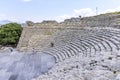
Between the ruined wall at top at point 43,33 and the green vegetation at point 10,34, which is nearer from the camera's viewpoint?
the ruined wall at top at point 43,33

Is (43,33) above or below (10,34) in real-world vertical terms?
above

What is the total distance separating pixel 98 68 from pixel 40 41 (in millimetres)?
19766

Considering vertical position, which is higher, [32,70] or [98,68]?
[98,68]

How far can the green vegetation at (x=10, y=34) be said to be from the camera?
109 ft

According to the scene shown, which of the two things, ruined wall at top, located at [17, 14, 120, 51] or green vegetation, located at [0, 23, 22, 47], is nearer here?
ruined wall at top, located at [17, 14, 120, 51]

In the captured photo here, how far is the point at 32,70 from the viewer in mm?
12930

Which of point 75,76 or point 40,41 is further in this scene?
point 40,41

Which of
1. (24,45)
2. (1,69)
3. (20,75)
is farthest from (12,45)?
(20,75)

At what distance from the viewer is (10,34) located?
111 feet

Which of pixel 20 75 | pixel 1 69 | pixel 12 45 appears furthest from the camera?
pixel 12 45

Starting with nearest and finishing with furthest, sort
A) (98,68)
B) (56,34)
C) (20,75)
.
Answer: (98,68) → (20,75) → (56,34)

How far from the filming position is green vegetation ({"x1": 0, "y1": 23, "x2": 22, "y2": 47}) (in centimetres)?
3314

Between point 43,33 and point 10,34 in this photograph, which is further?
point 10,34

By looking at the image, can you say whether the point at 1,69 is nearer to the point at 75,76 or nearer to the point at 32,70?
the point at 32,70
